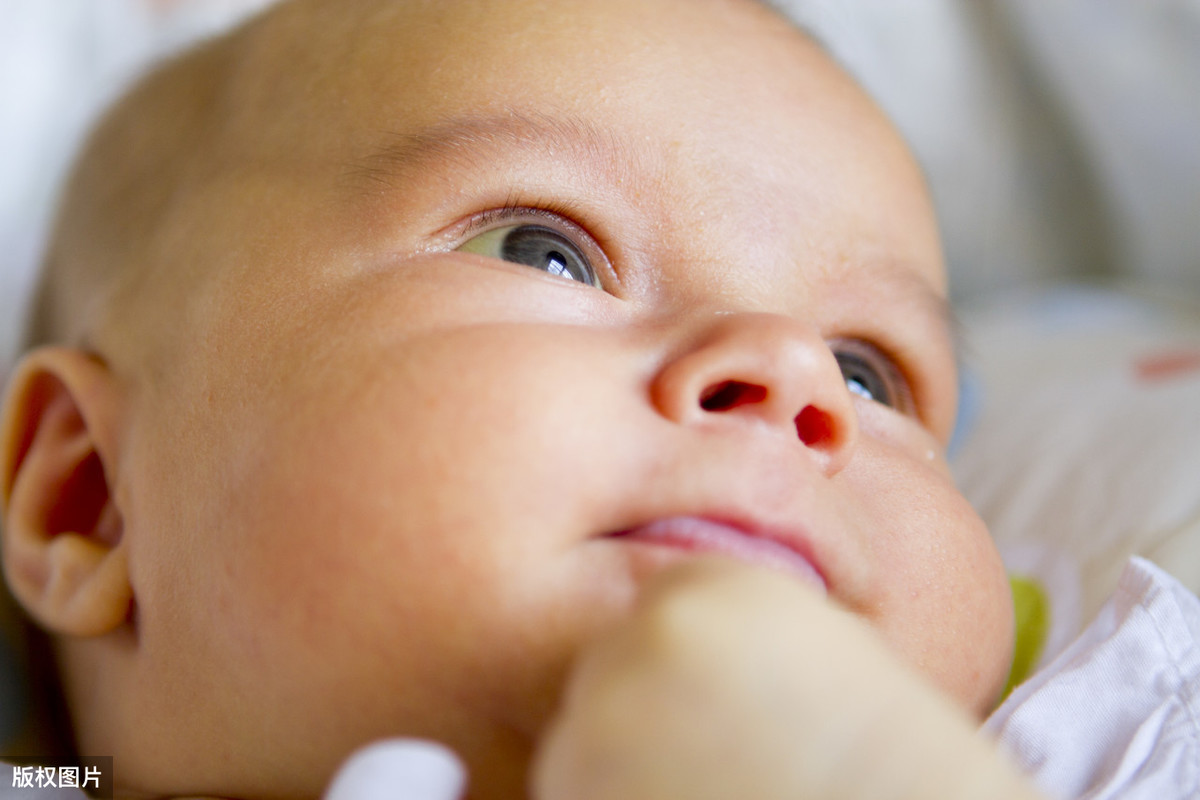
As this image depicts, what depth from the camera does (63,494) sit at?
931 mm

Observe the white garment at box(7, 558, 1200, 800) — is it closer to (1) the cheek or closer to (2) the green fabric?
(1) the cheek

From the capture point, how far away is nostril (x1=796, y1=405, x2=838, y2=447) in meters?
0.71

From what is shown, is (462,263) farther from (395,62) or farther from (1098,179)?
(1098,179)

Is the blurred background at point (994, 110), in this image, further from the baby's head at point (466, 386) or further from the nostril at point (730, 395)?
the nostril at point (730, 395)

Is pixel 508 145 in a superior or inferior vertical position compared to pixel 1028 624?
superior

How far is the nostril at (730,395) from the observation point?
2.23 ft

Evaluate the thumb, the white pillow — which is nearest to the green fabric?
the white pillow

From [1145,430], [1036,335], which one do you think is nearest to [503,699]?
[1145,430]

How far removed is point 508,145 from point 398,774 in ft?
1.46

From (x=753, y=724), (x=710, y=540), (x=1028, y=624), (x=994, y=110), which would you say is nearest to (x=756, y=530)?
(x=710, y=540)

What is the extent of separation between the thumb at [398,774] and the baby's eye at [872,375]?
510mm

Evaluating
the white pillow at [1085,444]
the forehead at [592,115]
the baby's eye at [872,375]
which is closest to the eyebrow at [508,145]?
the forehead at [592,115]

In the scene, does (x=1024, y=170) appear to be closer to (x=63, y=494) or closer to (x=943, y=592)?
(x=943, y=592)

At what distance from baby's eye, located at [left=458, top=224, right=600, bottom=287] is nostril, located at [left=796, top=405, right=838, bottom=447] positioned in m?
0.19
